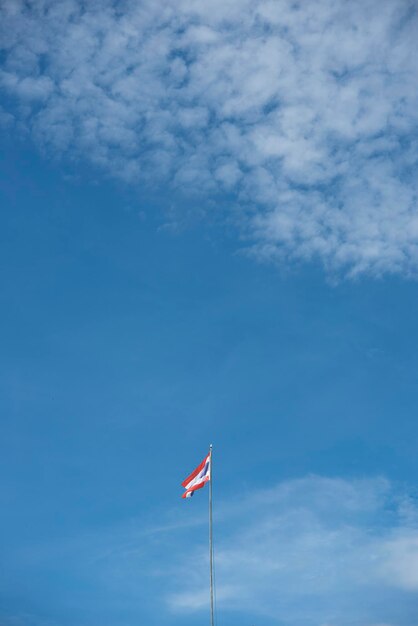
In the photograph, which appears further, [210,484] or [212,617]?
[210,484]

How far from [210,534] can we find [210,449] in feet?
32.2

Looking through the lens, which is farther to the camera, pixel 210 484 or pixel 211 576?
pixel 210 484

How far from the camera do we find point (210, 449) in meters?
94.7

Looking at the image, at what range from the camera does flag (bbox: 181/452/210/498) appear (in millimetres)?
93750

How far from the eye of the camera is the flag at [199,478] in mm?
93750

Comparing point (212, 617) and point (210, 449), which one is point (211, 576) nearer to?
point (212, 617)

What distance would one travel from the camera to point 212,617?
86.2 meters

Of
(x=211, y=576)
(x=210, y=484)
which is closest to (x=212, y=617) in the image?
(x=211, y=576)

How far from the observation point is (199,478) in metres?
94.2

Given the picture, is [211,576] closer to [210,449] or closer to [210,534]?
[210,534]

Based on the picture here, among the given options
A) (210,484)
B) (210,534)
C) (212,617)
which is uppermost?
(210,484)

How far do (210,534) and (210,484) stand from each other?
5.98m

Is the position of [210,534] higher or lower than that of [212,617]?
higher

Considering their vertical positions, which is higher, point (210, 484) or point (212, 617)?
point (210, 484)
